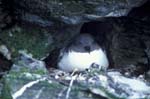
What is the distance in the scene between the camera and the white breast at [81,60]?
3.59 metres

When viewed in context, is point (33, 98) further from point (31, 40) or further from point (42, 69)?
point (31, 40)

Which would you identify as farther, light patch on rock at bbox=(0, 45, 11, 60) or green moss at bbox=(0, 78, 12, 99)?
light patch on rock at bbox=(0, 45, 11, 60)

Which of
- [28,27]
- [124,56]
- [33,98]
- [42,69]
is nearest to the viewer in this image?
[33,98]

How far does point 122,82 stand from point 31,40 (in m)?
0.77

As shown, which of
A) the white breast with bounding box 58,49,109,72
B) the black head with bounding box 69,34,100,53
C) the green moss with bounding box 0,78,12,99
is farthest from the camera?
the black head with bounding box 69,34,100,53

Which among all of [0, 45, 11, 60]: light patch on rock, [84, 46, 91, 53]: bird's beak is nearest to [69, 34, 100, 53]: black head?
[84, 46, 91, 53]: bird's beak

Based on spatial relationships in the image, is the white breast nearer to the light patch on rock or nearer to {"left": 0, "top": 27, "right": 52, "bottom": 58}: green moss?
{"left": 0, "top": 27, "right": 52, "bottom": 58}: green moss

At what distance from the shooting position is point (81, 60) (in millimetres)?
3629

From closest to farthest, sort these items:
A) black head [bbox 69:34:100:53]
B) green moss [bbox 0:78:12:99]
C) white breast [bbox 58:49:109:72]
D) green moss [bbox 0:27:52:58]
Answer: green moss [bbox 0:78:12:99], green moss [bbox 0:27:52:58], white breast [bbox 58:49:109:72], black head [bbox 69:34:100:53]

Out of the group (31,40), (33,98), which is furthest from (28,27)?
(33,98)

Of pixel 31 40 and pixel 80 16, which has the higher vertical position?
pixel 80 16

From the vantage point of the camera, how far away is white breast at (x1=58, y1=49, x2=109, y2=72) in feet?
11.8

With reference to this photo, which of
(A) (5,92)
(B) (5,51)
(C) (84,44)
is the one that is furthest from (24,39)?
(C) (84,44)

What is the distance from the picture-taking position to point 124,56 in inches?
140
